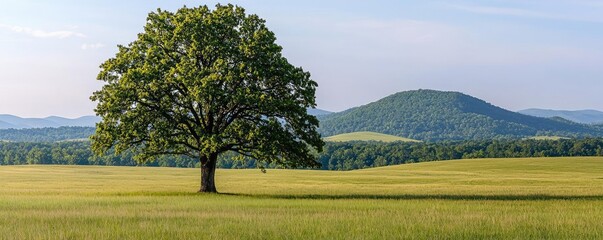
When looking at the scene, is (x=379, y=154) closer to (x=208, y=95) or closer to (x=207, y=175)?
(x=207, y=175)

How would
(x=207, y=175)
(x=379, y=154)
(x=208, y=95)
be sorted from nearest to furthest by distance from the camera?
(x=208, y=95), (x=207, y=175), (x=379, y=154)

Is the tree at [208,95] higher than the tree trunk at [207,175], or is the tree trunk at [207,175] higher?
the tree at [208,95]

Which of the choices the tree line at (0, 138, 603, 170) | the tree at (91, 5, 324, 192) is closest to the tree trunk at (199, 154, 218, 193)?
the tree at (91, 5, 324, 192)

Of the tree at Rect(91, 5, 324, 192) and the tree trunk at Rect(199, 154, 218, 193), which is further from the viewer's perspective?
the tree trunk at Rect(199, 154, 218, 193)

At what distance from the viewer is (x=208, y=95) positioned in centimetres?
3906

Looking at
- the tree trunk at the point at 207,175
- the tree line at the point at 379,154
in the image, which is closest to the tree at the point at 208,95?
the tree trunk at the point at 207,175

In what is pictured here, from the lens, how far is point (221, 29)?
41.8 metres

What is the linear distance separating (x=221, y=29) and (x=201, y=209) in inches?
643

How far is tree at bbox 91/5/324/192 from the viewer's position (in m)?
40.2

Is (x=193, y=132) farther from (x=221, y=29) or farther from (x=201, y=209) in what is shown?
(x=201, y=209)

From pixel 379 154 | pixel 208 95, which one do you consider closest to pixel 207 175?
pixel 208 95

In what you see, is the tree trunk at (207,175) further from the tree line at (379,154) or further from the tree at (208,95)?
the tree line at (379,154)

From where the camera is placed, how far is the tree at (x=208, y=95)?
4025 centimetres

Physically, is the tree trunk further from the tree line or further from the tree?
the tree line
